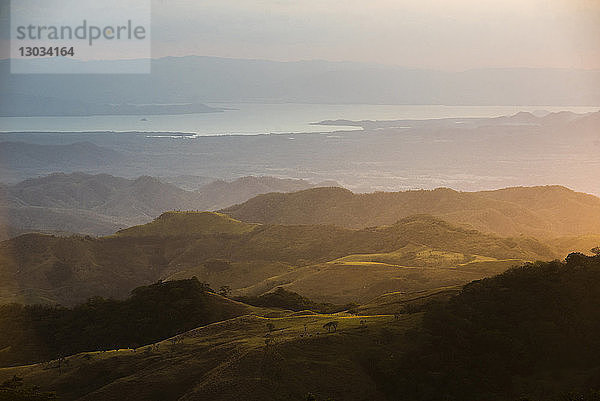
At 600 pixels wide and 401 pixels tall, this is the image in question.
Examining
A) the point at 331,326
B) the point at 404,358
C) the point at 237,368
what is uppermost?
the point at 331,326

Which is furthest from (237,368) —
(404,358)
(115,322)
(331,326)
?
(115,322)

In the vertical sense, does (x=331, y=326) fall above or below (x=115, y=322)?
above

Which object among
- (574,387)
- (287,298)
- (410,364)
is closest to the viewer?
(574,387)

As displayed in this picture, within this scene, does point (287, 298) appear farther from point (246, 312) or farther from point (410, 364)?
point (410, 364)

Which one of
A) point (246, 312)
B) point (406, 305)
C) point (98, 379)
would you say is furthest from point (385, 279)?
point (98, 379)

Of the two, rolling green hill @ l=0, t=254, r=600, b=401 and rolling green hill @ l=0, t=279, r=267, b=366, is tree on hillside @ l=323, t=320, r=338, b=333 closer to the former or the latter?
rolling green hill @ l=0, t=254, r=600, b=401

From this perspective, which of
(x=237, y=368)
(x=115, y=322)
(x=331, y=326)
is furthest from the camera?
(x=115, y=322)

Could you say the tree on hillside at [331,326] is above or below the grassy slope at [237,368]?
above

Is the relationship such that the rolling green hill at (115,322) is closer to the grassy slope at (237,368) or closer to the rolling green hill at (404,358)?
the grassy slope at (237,368)

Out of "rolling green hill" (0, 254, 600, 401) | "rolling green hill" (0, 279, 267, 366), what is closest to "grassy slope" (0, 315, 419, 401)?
"rolling green hill" (0, 254, 600, 401)

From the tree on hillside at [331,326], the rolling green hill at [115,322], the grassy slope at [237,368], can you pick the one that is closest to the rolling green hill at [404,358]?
the grassy slope at [237,368]

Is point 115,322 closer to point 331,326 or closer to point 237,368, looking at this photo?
point 331,326
